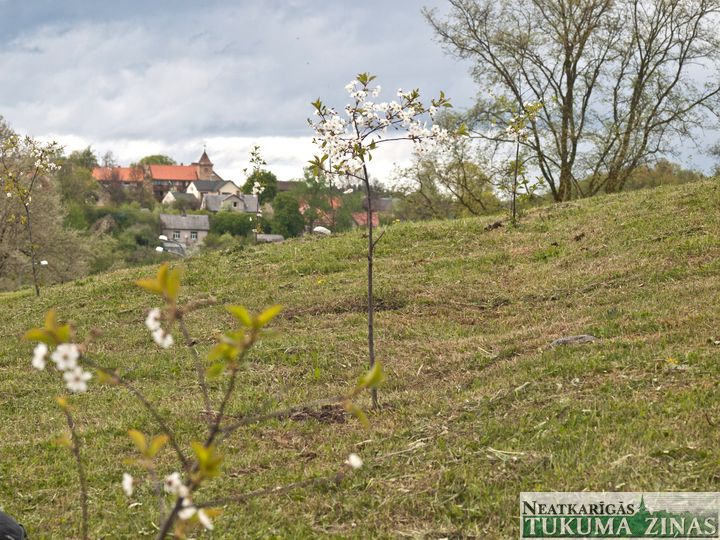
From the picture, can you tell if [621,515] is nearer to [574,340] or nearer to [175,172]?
[574,340]

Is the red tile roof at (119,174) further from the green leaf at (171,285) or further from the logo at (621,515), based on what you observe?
the green leaf at (171,285)

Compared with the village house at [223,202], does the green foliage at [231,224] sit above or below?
below

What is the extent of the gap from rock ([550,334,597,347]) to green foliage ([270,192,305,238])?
58197 millimetres

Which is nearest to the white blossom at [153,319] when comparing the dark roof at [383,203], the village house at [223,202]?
the dark roof at [383,203]

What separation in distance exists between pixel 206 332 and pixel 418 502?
6808 mm

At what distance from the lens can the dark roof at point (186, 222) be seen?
267 ft

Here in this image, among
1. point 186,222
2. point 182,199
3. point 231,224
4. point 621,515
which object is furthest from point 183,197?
point 621,515

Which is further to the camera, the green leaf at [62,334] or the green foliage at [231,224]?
the green foliage at [231,224]

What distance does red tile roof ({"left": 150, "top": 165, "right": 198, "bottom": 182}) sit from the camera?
132250 mm

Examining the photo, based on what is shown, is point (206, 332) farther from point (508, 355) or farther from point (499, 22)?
point (499, 22)

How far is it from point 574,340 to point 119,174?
108321mm

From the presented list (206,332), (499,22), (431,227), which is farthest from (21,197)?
(499,22)

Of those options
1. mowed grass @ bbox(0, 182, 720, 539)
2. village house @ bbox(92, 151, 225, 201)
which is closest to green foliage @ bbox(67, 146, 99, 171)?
village house @ bbox(92, 151, 225, 201)

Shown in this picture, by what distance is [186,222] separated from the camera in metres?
84.2
